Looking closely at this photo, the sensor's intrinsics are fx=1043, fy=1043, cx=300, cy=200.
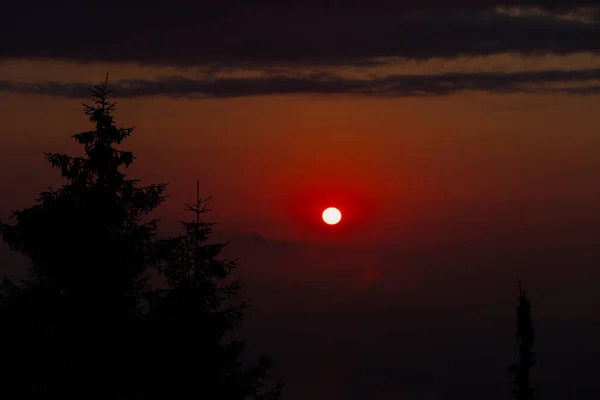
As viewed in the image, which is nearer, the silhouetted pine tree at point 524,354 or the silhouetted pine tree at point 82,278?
the silhouetted pine tree at point 82,278

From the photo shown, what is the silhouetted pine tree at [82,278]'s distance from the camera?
20.9m

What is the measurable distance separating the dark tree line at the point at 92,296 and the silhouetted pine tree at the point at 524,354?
1242 cm

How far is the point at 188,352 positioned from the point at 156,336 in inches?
44.6

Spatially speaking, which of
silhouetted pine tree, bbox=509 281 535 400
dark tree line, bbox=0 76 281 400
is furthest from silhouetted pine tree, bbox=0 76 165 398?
silhouetted pine tree, bbox=509 281 535 400

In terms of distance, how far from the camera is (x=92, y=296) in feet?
70.3

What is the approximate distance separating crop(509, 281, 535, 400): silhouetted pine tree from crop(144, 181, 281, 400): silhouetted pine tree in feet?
32.8

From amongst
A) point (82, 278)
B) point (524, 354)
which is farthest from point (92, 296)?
point (524, 354)

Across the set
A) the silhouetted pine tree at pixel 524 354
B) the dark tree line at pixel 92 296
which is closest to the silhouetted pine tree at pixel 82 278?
the dark tree line at pixel 92 296

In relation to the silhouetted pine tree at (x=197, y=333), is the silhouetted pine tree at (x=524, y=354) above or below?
above

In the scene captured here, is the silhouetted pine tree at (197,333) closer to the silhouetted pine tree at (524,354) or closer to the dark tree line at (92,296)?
the dark tree line at (92,296)

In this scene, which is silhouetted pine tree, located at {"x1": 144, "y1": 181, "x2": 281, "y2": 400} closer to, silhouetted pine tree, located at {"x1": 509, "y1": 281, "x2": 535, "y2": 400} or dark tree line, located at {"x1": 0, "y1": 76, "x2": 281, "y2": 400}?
dark tree line, located at {"x1": 0, "y1": 76, "x2": 281, "y2": 400}

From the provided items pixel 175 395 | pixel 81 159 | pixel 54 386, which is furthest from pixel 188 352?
pixel 81 159

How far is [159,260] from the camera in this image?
2217 centimetres

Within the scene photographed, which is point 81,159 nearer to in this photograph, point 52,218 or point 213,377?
point 52,218
